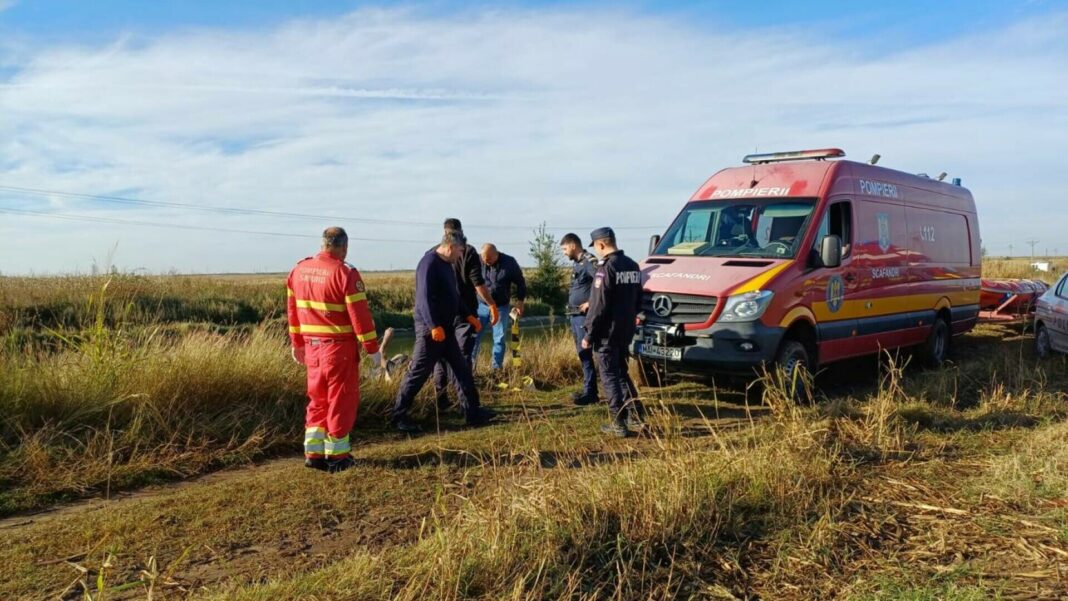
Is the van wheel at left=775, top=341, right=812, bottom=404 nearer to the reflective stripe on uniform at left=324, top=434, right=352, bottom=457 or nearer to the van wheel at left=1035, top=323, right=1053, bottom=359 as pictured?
the reflective stripe on uniform at left=324, top=434, right=352, bottom=457

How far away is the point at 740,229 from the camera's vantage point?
888 cm

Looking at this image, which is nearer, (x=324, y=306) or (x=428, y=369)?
(x=324, y=306)

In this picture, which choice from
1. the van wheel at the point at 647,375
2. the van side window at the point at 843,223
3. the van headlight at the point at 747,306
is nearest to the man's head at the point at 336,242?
the van headlight at the point at 747,306

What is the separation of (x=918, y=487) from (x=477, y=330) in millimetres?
4855

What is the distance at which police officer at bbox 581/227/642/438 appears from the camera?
22.8 ft

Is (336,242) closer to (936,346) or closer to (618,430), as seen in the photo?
(618,430)

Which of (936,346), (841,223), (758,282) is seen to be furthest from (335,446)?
(936,346)

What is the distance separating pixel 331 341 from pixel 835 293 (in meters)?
5.58

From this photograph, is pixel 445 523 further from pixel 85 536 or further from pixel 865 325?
pixel 865 325

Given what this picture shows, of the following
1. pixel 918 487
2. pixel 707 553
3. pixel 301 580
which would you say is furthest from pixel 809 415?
pixel 301 580

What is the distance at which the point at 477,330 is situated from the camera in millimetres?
8688

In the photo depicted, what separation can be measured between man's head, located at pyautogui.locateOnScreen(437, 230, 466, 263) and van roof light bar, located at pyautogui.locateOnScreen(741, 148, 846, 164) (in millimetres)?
4394

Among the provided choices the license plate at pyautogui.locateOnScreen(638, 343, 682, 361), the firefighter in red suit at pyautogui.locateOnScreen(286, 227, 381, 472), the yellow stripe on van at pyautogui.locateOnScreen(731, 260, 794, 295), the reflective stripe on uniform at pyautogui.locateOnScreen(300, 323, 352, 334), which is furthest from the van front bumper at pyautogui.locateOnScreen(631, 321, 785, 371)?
the reflective stripe on uniform at pyautogui.locateOnScreen(300, 323, 352, 334)

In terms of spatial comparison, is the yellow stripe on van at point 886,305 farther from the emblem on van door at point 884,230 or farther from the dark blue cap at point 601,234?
the dark blue cap at point 601,234
